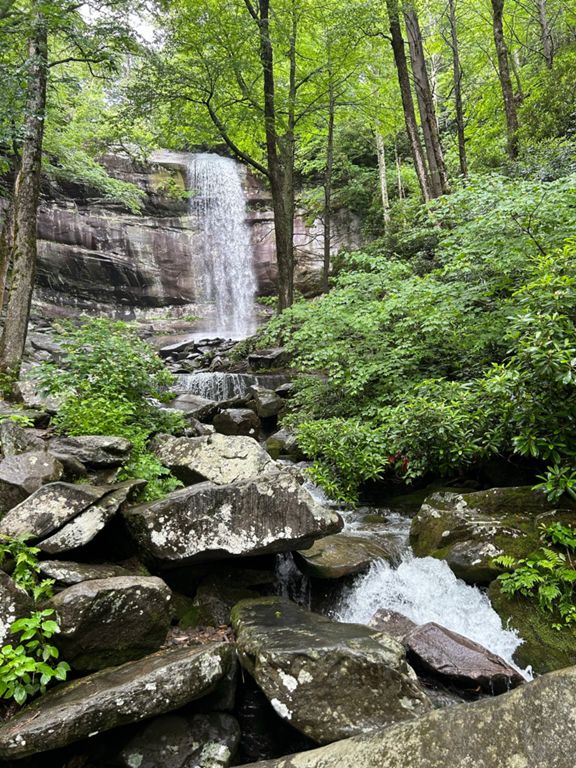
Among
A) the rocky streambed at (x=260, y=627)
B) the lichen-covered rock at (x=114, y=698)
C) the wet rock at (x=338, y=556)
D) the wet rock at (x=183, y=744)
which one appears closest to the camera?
the rocky streambed at (x=260, y=627)

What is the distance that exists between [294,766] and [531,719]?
1.17 metres

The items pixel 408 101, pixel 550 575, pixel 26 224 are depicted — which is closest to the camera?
pixel 550 575

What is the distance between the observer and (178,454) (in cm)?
543

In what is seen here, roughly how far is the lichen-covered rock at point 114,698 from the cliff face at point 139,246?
2006 centimetres

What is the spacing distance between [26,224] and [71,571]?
7381mm

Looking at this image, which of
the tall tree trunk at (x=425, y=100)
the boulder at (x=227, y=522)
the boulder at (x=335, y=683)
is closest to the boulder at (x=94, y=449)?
the boulder at (x=227, y=522)

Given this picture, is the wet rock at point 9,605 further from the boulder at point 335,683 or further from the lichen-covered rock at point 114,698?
the boulder at point 335,683

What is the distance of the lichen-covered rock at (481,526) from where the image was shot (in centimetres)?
463

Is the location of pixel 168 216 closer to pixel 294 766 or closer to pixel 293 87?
pixel 293 87

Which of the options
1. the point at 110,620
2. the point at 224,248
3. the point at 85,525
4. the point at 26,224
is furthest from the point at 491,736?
the point at 224,248

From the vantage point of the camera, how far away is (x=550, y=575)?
163 inches

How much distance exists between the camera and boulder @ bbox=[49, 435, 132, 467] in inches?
179

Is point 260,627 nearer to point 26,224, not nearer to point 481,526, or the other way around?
point 481,526

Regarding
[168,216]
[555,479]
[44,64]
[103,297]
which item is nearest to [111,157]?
[168,216]
